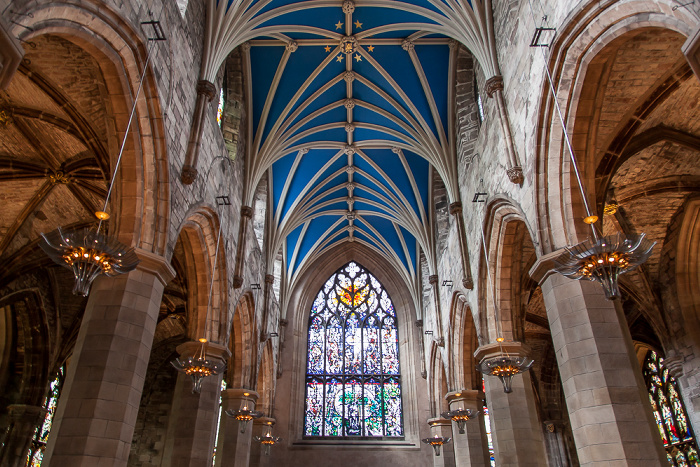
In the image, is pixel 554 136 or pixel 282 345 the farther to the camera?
pixel 282 345

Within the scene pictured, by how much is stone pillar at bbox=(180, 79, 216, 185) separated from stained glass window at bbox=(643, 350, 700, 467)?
15125 millimetres

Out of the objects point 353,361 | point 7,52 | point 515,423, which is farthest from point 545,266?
point 353,361

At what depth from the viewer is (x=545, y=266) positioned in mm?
8469

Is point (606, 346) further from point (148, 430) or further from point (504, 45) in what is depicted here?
point (148, 430)

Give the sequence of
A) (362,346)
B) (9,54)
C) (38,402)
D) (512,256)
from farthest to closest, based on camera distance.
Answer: (362,346) → (38,402) → (512,256) → (9,54)

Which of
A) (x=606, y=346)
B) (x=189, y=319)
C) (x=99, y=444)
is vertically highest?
(x=189, y=319)

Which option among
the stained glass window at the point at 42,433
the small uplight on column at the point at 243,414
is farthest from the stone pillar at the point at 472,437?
the stained glass window at the point at 42,433

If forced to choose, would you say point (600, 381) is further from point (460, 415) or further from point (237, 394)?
point (237, 394)

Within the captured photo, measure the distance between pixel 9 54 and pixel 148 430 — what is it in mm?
21523

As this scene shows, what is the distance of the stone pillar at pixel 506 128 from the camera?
9906 millimetres

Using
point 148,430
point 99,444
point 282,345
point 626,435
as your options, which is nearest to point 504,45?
point 626,435

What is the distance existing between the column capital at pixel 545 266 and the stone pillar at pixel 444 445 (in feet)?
39.9

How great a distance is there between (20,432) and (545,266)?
15.8 metres

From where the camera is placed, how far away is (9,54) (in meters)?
4.98
